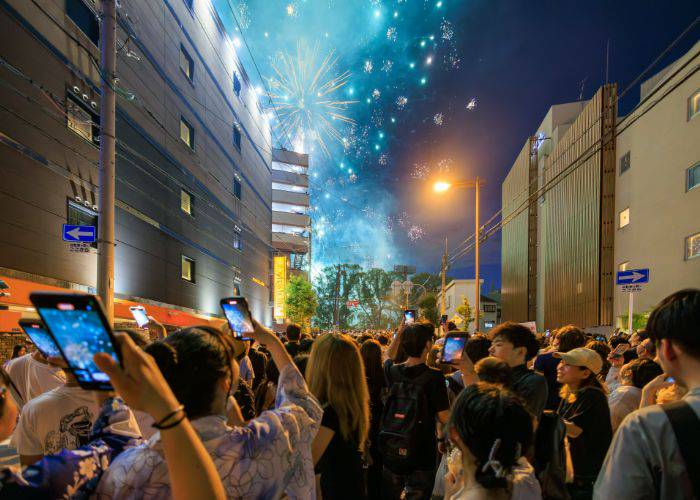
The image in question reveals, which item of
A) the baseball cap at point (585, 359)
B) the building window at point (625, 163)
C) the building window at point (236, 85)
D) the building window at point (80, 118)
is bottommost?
the baseball cap at point (585, 359)

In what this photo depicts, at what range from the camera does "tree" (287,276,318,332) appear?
54062 mm

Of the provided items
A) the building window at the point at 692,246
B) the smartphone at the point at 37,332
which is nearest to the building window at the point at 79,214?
the smartphone at the point at 37,332

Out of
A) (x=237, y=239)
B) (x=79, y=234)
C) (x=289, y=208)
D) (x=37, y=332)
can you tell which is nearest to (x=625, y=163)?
(x=79, y=234)

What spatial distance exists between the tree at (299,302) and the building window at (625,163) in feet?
127

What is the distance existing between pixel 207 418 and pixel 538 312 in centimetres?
3815

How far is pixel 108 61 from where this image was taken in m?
8.65

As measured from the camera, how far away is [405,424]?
3.80 meters

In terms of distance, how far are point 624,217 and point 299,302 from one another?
38.9 m

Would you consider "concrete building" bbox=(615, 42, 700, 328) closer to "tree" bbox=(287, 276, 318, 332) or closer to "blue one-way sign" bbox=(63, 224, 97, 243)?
"blue one-way sign" bbox=(63, 224, 97, 243)

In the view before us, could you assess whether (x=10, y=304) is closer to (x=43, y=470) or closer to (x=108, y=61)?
(x=108, y=61)

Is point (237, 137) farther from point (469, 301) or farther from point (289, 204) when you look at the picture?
point (469, 301)

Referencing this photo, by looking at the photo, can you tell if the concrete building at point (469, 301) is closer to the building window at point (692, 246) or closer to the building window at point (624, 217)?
the building window at point (624, 217)

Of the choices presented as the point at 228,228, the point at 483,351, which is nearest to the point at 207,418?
the point at 483,351

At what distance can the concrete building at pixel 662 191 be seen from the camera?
53.2 feet
